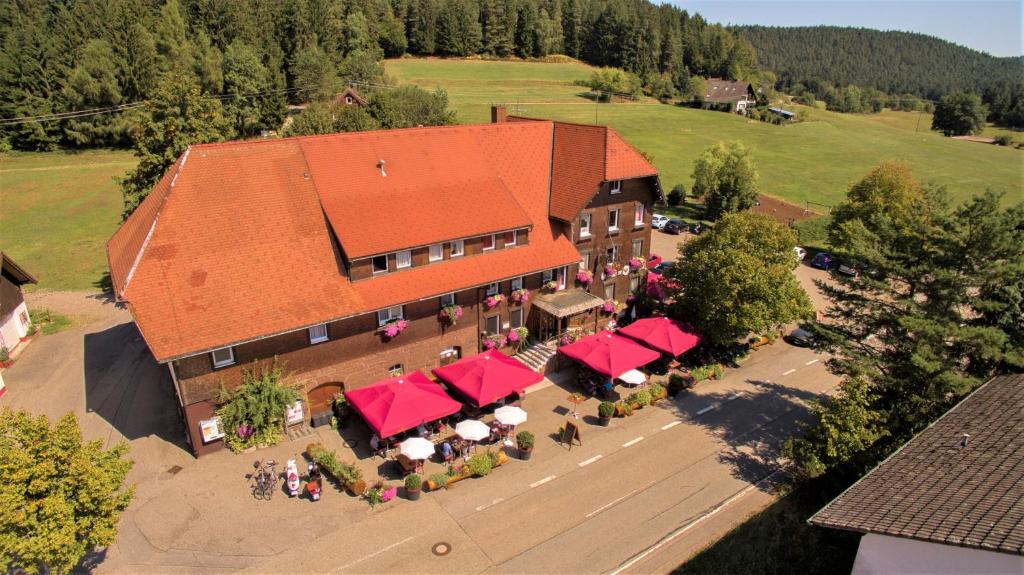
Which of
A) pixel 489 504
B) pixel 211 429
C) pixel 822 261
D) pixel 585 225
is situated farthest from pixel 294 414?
pixel 822 261

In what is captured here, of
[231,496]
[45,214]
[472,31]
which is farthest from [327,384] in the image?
[472,31]

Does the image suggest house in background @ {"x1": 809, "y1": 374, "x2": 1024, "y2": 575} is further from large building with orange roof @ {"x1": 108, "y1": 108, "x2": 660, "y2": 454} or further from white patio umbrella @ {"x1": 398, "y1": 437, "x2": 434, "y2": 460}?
large building with orange roof @ {"x1": 108, "y1": 108, "x2": 660, "y2": 454}

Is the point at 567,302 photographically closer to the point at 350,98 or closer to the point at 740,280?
the point at 740,280

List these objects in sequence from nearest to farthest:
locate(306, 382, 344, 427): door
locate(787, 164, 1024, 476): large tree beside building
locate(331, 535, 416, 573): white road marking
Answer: locate(331, 535, 416, 573): white road marking
locate(787, 164, 1024, 476): large tree beside building
locate(306, 382, 344, 427): door

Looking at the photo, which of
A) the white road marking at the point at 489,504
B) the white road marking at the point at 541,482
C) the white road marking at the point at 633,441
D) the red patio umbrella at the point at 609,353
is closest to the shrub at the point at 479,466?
the white road marking at the point at 489,504

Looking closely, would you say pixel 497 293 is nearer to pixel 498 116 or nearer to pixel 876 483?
pixel 498 116

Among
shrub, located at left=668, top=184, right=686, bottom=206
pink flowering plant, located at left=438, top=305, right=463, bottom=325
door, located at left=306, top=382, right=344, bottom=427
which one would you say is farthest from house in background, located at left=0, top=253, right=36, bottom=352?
shrub, located at left=668, top=184, right=686, bottom=206
